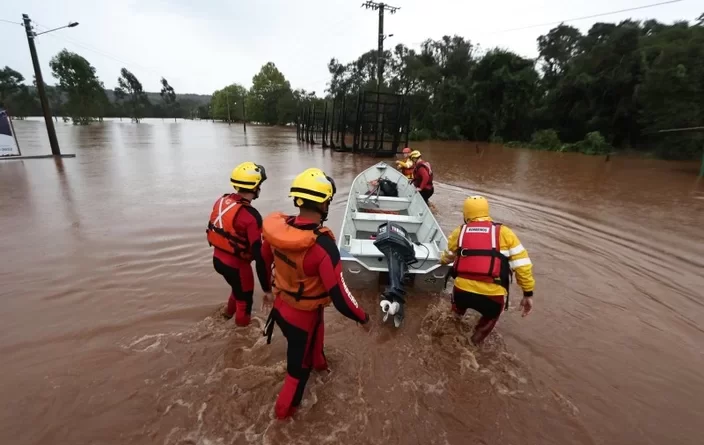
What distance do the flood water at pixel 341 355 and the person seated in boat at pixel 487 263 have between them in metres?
0.72

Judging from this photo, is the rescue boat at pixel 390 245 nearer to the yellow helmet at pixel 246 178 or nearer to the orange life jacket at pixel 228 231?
the orange life jacket at pixel 228 231

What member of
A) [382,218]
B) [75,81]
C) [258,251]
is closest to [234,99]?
[75,81]

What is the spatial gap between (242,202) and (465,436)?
255 centimetres

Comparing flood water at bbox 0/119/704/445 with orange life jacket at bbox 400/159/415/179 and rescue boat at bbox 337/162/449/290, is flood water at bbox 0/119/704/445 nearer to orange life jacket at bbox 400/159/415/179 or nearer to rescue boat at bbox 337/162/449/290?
rescue boat at bbox 337/162/449/290

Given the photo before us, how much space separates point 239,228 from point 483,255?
2100mm

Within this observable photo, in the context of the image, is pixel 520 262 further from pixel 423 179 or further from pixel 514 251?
pixel 423 179

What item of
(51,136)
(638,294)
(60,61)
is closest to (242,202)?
(638,294)

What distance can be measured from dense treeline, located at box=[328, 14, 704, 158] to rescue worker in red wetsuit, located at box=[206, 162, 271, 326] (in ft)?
71.5

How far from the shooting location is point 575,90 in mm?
24141

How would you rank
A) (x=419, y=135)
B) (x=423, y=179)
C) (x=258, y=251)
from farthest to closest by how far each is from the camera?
(x=419, y=135) < (x=423, y=179) < (x=258, y=251)

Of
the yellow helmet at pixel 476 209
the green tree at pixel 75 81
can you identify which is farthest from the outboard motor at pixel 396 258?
the green tree at pixel 75 81

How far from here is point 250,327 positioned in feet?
11.9

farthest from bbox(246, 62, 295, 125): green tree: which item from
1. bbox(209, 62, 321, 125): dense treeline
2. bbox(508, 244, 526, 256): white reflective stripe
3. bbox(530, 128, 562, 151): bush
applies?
bbox(508, 244, 526, 256): white reflective stripe

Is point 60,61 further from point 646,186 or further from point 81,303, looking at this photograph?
point 646,186
